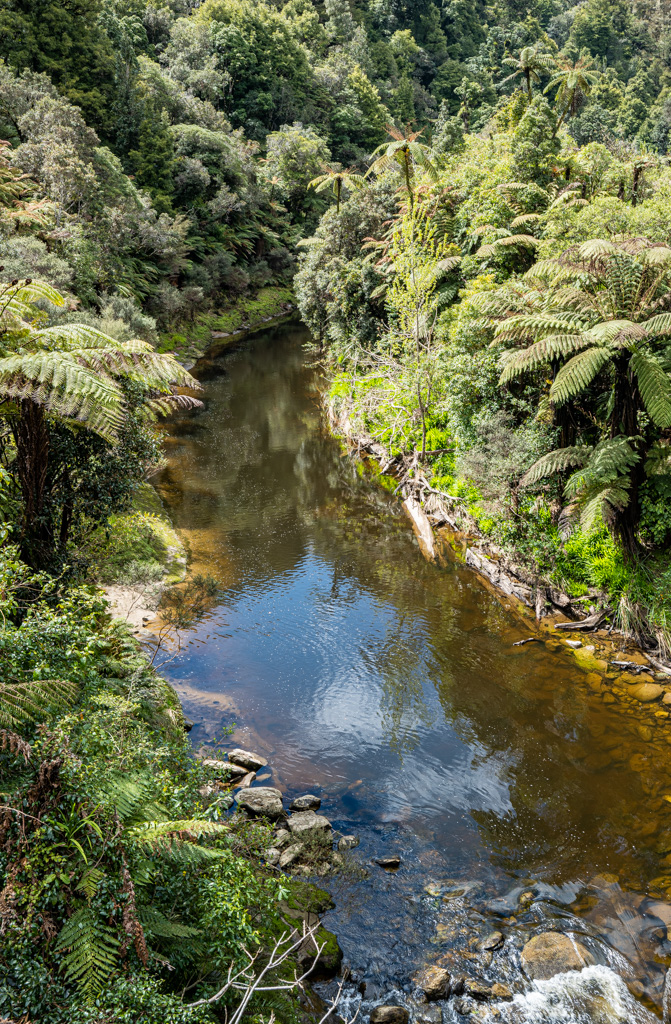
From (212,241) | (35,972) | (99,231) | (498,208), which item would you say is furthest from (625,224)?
(212,241)

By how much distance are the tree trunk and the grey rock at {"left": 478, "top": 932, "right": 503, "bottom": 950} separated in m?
5.37

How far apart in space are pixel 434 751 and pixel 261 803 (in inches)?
91.8

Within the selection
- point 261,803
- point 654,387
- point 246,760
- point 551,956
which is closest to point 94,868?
point 261,803

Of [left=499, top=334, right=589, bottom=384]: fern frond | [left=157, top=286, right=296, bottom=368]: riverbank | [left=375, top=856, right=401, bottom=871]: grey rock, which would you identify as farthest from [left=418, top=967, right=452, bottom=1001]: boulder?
[left=157, top=286, right=296, bottom=368]: riverbank

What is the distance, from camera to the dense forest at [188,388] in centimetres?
306

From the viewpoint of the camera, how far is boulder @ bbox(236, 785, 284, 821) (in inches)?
236

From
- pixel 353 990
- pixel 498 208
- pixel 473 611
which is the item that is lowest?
pixel 353 990

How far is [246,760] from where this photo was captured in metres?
6.88

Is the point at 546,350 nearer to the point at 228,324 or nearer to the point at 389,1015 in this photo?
the point at 389,1015

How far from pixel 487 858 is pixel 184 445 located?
1454 centimetres

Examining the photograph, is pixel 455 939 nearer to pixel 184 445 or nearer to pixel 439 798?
pixel 439 798

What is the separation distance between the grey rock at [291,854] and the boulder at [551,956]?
2.09m

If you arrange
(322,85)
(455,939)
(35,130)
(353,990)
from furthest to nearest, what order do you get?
1. (322,85)
2. (35,130)
3. (455,939)
4. (353,990)

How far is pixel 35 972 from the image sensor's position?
2.58 meters
